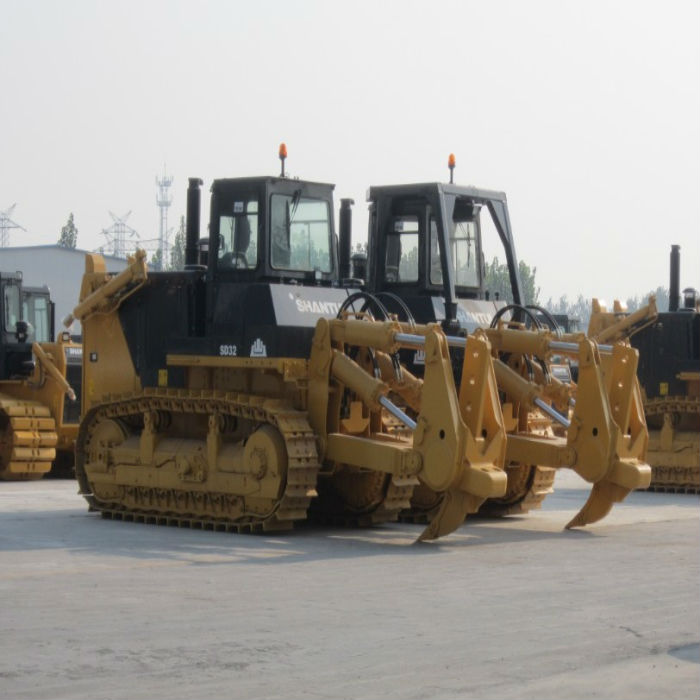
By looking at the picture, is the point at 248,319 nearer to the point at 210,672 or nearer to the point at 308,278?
→ the point at 308,278

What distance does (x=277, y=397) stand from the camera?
16984 mm

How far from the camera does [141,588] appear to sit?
12.2m

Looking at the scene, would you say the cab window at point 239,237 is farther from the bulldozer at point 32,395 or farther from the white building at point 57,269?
the white building at point 57,269

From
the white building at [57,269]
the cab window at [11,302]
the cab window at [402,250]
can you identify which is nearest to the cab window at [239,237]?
the cab window at [402,250]

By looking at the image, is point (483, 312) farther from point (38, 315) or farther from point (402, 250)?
point (38, 315)

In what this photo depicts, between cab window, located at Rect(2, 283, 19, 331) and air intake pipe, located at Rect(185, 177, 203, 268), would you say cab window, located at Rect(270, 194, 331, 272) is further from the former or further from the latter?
cab window, located at Rect(2, 283, 19, 331)

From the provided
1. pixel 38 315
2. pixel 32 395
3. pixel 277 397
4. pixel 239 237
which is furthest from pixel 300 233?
pixel 38 315

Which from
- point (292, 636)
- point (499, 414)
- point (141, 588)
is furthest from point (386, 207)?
point (292, 636)

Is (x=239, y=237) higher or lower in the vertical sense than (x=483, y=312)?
higher

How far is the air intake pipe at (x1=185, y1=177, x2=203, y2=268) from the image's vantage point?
1839 cm

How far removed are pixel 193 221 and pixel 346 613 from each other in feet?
27.3

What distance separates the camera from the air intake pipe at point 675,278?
84.8 feet

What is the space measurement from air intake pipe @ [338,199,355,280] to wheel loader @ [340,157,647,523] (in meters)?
0.02

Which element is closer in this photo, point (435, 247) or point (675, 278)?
point (435, 247)
